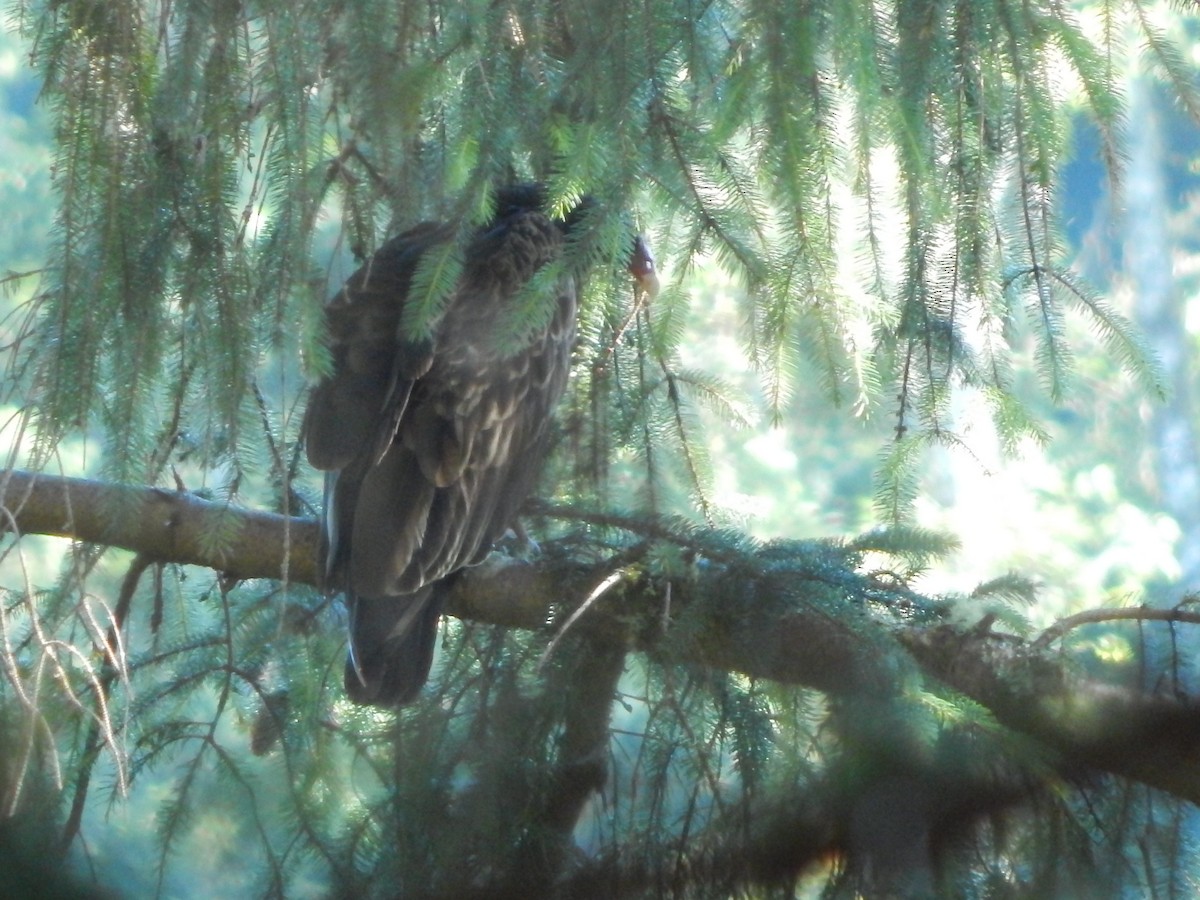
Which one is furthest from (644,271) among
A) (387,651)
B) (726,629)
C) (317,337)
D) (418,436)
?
(317,337)

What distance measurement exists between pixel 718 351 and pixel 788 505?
108 centimetres

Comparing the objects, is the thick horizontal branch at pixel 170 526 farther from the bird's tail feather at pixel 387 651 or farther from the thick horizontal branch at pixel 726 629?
the bird's tail feather at pixel 387 651

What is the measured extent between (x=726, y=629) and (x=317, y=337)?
70 cm

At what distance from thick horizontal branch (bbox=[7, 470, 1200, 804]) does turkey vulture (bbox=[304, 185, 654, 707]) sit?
0.28 ft

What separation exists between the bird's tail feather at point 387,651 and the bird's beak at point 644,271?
0.77 m

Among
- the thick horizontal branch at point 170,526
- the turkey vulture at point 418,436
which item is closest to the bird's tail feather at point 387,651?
the turkey vulture at point 418,436

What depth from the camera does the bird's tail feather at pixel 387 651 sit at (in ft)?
8.05

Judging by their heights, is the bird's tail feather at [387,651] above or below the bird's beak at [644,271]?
below

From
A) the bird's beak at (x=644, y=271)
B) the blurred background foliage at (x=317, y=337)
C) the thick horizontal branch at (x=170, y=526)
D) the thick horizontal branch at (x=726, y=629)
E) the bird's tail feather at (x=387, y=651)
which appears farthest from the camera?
the bird's beak at (x=644, y=271)

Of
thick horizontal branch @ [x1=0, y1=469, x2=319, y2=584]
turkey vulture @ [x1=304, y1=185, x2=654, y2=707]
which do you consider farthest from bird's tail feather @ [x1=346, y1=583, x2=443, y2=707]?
thick horizontal branch @ [x1=0, y1=469, x2=319, y2=584]

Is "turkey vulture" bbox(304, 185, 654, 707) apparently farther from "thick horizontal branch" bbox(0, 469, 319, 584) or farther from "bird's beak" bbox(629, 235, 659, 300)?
"thick horizontal branch" bbox(0, 469, 319, 584)

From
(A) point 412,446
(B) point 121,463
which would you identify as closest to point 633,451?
(A) point 412,446

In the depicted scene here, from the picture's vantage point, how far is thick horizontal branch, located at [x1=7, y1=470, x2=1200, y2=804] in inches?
57.0

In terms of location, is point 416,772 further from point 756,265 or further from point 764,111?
point 764,111
